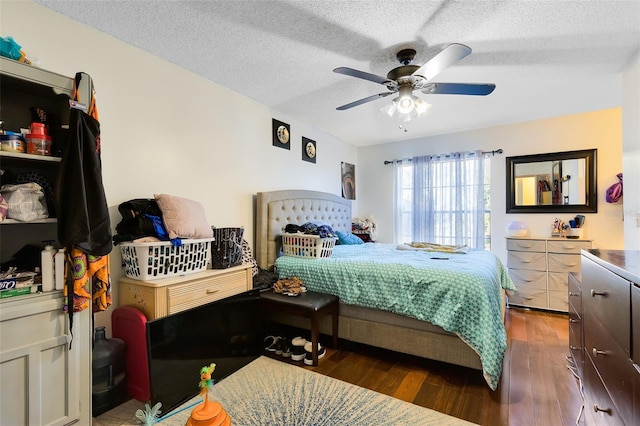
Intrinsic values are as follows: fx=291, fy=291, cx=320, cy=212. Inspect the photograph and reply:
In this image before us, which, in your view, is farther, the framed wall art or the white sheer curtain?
the white sheer curtain

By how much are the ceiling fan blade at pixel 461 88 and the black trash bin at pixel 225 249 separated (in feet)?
6.46

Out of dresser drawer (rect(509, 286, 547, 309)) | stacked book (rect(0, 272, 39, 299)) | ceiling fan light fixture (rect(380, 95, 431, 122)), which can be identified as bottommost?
dresser drawer (rect(509, 286, 547, 309))

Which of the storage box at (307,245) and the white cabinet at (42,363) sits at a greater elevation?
the storage box at (307,245)

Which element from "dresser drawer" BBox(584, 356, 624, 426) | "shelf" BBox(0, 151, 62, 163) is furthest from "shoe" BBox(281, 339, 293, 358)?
"shelf" BBox(0, 151, 62, 163)

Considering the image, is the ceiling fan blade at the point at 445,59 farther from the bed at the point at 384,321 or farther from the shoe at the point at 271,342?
the shoe at the point at 271,342

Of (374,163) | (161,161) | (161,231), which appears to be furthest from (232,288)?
(374,163)

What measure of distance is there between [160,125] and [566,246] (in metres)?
4.48

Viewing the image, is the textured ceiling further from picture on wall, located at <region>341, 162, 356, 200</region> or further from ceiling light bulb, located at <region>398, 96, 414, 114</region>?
picture on wall, located at <region>341, 162, 356, 200</region>

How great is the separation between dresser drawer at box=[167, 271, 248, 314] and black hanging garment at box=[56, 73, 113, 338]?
1.55 feet

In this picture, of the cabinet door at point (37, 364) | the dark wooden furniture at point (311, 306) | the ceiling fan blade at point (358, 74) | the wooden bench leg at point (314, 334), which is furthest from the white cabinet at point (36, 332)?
the ceiling fan blade at point (358, 74)

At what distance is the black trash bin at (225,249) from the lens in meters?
2.31

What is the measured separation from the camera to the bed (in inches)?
74.7

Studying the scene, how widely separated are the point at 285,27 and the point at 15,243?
2.03 meters

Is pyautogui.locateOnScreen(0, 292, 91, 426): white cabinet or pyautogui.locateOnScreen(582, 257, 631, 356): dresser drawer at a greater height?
pyautogui.locateOnScreen(582, 257, 631, 356): dresser drawer
